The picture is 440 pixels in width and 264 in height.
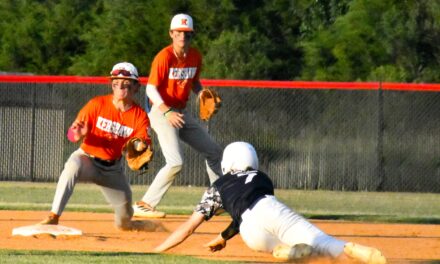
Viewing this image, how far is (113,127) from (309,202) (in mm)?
6371

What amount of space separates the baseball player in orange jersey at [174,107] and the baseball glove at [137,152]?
1.40 metres

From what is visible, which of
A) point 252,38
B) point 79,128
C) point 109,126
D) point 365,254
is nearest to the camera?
point 365,254

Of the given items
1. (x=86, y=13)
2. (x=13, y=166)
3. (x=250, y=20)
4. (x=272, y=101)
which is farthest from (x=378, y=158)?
(x=86, y=13)

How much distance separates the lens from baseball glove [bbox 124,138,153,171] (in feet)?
32.4

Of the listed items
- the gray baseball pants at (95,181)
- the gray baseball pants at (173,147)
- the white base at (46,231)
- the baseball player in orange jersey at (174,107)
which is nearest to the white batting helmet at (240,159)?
the gray baseball pants at (95,181)

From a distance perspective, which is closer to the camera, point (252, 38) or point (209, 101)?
point (209, 101)

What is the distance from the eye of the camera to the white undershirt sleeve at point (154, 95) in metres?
11.3

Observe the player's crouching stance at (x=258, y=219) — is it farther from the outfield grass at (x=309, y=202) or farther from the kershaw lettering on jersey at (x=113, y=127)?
the outfield grass at (x=309, y=202)

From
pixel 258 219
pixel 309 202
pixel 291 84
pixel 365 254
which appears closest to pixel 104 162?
pixel 258 219

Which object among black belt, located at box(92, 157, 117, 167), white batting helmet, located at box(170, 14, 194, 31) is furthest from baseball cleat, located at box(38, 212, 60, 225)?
white batting helmet, located at box(170, 14, 194, 31)

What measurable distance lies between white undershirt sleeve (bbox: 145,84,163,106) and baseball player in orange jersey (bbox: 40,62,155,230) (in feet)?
3.62

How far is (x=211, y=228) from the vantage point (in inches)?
448

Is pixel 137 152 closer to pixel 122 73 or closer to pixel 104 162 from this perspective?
pixel 104 162

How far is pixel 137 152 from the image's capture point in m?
9.98
